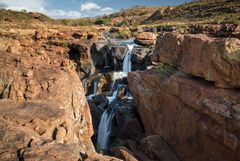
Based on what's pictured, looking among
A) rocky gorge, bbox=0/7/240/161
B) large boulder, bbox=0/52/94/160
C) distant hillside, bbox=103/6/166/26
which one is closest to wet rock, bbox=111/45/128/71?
rocky gorge, bbox=0/7/240/161

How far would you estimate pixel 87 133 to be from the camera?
10.8m

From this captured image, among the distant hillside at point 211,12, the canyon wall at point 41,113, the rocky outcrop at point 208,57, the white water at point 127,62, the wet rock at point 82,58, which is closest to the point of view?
the canyon wall at point 41,113

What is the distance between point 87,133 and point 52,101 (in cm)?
225

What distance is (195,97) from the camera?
35.9 feet

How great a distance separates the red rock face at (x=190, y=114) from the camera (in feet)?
32.1

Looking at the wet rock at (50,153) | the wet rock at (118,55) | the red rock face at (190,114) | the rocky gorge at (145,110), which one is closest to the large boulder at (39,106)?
the rocky gorge at (145,110)

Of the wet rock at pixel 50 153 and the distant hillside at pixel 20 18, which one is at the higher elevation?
the distant hillside at pixel 20 18

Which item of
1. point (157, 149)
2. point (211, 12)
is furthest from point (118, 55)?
point (211, 12)

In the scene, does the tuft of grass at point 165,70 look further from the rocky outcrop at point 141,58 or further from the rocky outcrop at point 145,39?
the rocky outcrop at point 145,39

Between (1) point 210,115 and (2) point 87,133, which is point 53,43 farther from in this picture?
(1) point 210,115

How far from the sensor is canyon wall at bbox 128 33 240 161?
9688 millimetres

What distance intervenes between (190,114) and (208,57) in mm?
2398

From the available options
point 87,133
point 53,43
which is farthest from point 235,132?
point 53,43

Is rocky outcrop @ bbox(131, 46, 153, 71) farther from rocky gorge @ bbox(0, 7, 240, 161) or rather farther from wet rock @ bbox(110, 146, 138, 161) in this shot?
wet rock @ bbox(110, 146, 138, 161)
